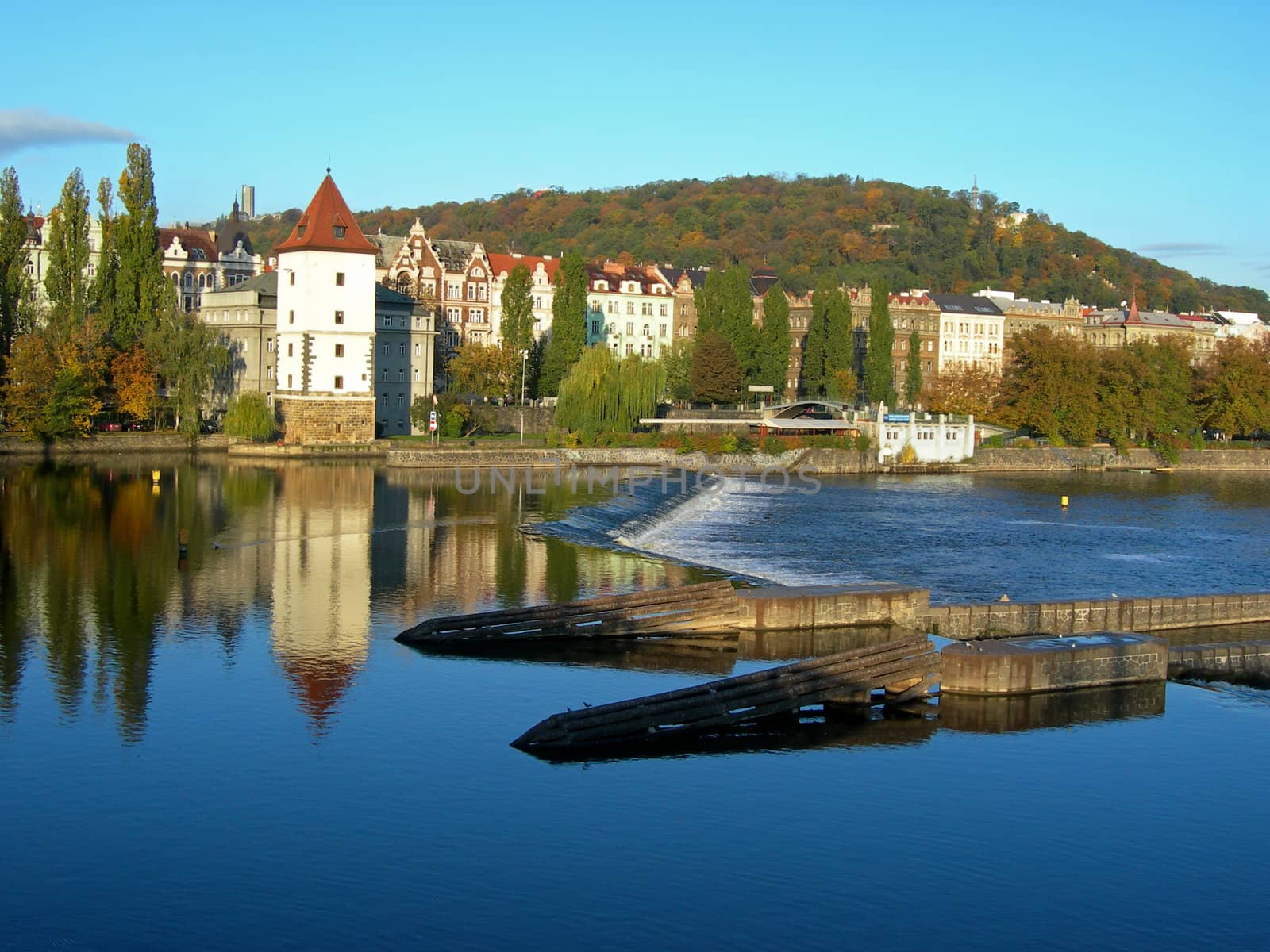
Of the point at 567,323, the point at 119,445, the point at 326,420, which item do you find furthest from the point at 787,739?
the point at 567,323

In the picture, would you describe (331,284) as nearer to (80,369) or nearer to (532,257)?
(80,369)

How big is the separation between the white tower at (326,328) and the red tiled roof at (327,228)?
37 millimetres

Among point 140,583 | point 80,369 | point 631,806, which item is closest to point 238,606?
point 140,583

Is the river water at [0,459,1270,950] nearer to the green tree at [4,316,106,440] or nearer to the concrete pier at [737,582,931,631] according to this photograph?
the concrete pier at [737,582,931,631]

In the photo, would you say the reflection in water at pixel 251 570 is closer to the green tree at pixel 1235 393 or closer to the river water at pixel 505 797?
the river water at pixel 505 797

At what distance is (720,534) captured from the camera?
42.0 metres

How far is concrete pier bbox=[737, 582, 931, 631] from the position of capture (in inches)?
1051

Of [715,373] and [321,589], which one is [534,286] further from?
[321,589]

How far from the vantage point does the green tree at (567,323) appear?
248ft

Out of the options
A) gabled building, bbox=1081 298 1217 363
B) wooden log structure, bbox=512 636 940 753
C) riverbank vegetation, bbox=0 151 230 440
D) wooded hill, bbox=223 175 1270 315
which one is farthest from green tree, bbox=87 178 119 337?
gabled building, bbox=1081 298 1217 363

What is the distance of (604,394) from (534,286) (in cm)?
1765

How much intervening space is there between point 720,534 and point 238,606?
17.9 m

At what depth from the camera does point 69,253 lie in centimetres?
6247

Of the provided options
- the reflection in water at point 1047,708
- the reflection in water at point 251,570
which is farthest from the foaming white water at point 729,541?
the reflection in water at point 1047,708
